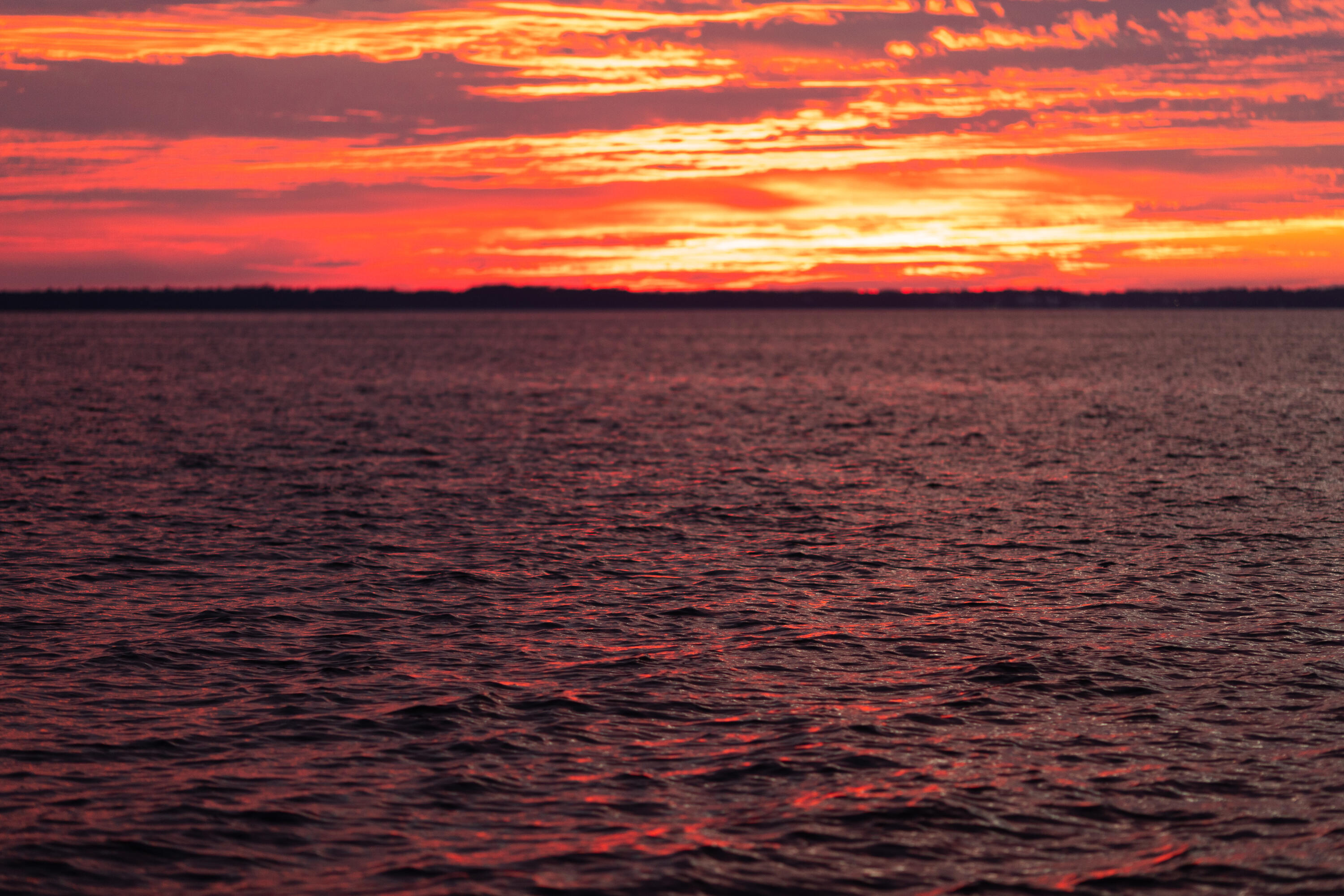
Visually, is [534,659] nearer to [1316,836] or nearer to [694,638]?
[694,638]

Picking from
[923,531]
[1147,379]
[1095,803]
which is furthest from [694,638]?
[1147,379]

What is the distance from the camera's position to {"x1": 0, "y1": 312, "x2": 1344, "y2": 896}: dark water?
1425 centimetres

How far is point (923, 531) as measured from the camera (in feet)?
120

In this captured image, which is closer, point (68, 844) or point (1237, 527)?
point (68, 844)

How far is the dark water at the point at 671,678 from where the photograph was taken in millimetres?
14250

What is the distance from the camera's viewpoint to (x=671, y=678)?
21.2 meters

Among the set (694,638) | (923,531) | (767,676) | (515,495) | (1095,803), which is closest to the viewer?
(1095,803)

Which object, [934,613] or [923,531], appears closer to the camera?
[934,613]

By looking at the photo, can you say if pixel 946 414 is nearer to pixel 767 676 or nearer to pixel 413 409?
pixel 413 409

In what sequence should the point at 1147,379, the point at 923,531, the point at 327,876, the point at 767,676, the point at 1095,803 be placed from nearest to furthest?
the point at 327,876
the point at 1095,803
the point at 767,676
the point at 923,531
the point at 1147,379

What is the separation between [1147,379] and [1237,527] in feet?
295

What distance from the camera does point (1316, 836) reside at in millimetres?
14688

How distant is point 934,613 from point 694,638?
18.3ft

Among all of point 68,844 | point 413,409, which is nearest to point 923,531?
point 68,844
